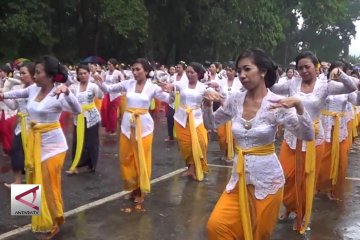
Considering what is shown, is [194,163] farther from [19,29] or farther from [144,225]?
[19,29]

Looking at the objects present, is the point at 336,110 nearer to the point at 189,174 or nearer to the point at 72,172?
the point at 189,174

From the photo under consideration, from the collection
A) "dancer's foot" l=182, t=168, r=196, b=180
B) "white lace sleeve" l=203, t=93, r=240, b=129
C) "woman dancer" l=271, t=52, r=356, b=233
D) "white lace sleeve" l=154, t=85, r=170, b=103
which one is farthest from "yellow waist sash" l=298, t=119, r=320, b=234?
"dancer's foot" l=182, t=168, r=196, b=180

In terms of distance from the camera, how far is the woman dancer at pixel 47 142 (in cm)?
519

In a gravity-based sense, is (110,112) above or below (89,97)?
below

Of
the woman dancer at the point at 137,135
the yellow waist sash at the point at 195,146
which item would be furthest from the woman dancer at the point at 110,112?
the woman dancer at the point at 137,135

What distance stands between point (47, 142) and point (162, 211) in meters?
1.79

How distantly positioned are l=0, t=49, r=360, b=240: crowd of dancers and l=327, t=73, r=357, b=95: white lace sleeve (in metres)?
0.01

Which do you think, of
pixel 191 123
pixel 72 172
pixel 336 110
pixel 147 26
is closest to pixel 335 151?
pixel 336 110

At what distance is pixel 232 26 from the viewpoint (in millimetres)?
28562

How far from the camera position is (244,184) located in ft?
12.9

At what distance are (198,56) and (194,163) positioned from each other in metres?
23.7

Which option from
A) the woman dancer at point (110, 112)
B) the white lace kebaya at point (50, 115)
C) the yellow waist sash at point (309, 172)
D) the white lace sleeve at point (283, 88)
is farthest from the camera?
the woman dancer at point (110, 112)

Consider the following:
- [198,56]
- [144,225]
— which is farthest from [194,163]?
[198,56]

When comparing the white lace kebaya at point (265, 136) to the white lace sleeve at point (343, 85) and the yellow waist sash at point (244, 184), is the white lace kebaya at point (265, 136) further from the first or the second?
the white lace sleeve at point (343, 85)
